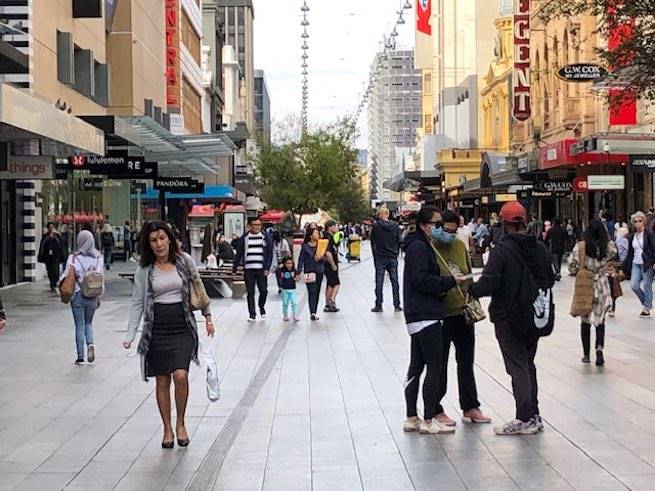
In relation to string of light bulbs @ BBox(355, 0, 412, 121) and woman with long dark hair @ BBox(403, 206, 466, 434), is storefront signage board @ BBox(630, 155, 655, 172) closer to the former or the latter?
woman with long dark hair @ BBox(403, 206, 466, 434)

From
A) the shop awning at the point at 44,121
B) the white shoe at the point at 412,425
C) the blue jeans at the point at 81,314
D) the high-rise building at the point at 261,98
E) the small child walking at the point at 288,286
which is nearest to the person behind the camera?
the white shoe at the point at 412,425

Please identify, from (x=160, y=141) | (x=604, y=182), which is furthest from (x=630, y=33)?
(x=604, y=182)

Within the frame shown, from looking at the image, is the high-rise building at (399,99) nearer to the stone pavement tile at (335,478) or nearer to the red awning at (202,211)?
the red awning at (202,211)

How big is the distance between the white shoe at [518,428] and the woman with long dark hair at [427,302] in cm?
41

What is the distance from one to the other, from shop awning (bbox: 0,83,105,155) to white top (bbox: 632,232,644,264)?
410 inches

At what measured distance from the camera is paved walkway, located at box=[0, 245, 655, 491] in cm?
773

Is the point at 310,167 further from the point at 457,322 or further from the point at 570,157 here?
the point at 457,322

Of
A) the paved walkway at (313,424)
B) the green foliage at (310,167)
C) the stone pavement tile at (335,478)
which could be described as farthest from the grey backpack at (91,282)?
the green foliage at (310,167)

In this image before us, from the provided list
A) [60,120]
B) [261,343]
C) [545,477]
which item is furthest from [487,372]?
[60,120]

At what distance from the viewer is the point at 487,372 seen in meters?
12.7

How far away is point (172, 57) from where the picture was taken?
173 feet

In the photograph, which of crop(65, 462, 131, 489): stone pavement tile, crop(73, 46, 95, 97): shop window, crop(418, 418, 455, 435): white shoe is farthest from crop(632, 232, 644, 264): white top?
crop(73, 46, 95, 97): shop window

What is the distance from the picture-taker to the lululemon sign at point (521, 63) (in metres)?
50.7

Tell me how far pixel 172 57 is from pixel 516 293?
149 feet
